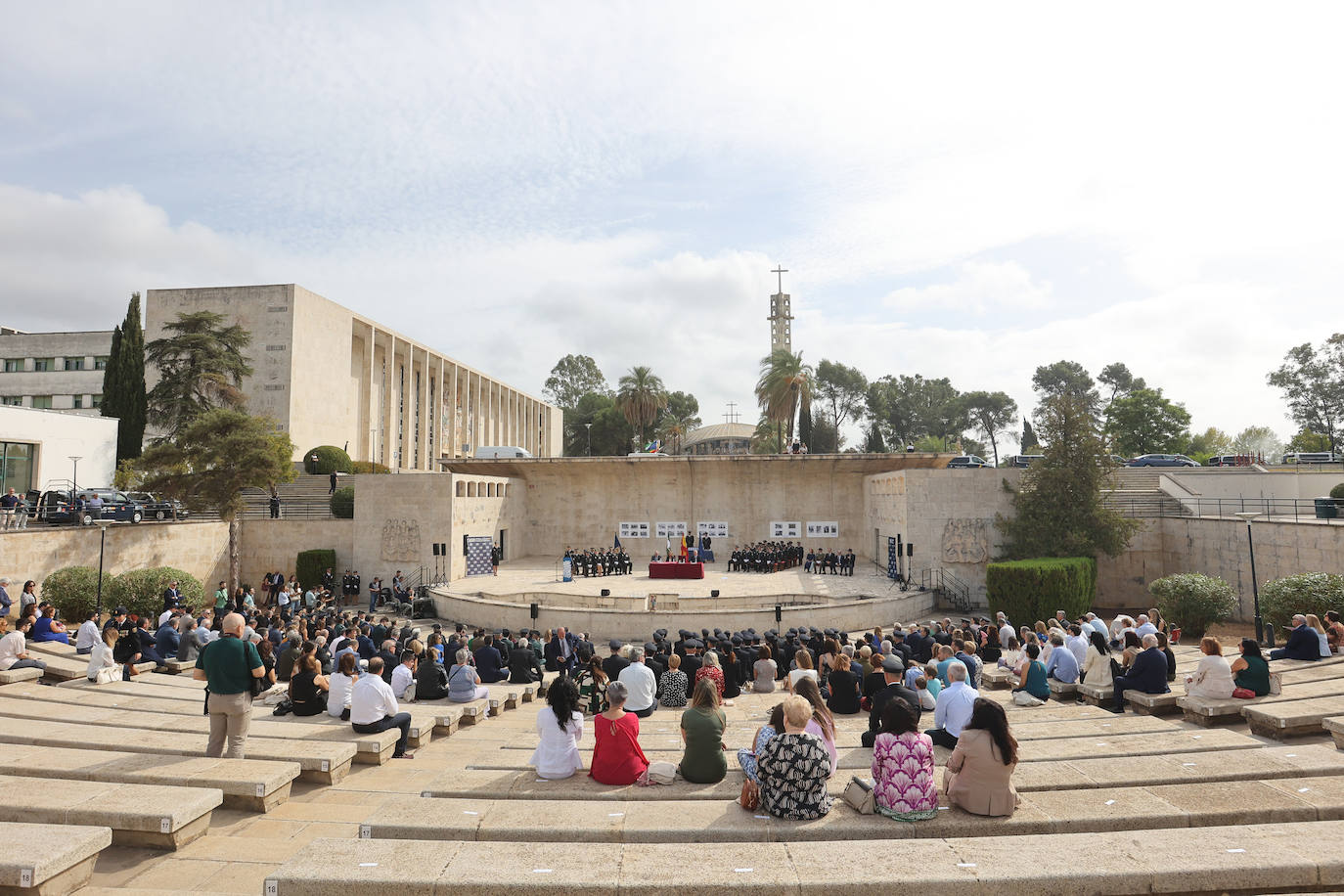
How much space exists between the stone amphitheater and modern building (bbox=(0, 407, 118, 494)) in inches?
977

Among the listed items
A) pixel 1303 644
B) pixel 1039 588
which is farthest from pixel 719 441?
pixel 1303 644

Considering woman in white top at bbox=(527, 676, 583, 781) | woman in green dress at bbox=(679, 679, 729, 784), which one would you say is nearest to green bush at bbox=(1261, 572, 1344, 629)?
woman in green dress at bbox=(679, 679, 729, 784)

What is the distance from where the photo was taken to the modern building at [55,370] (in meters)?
44.5

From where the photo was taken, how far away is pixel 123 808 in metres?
4.88

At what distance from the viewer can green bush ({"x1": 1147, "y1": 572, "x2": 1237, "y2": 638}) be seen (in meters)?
19.3

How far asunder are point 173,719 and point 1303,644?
1615cm

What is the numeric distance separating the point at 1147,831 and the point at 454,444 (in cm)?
6013

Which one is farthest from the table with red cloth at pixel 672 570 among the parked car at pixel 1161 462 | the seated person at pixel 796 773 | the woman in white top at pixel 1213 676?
the parked car at pixel 1161 462

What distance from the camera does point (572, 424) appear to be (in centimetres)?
8538

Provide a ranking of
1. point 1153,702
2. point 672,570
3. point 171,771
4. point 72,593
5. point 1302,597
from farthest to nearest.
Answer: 1. point 672,570
2. point 72,593
3. point 1302,597
4. point 1153,702
5. point 171,771

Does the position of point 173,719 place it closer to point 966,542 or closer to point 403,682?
point 403,682

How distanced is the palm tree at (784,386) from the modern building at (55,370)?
139 feet

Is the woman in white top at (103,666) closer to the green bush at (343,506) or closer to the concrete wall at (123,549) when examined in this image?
the concrete wall at (123,549)

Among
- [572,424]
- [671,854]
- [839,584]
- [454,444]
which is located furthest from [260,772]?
[572,424]
